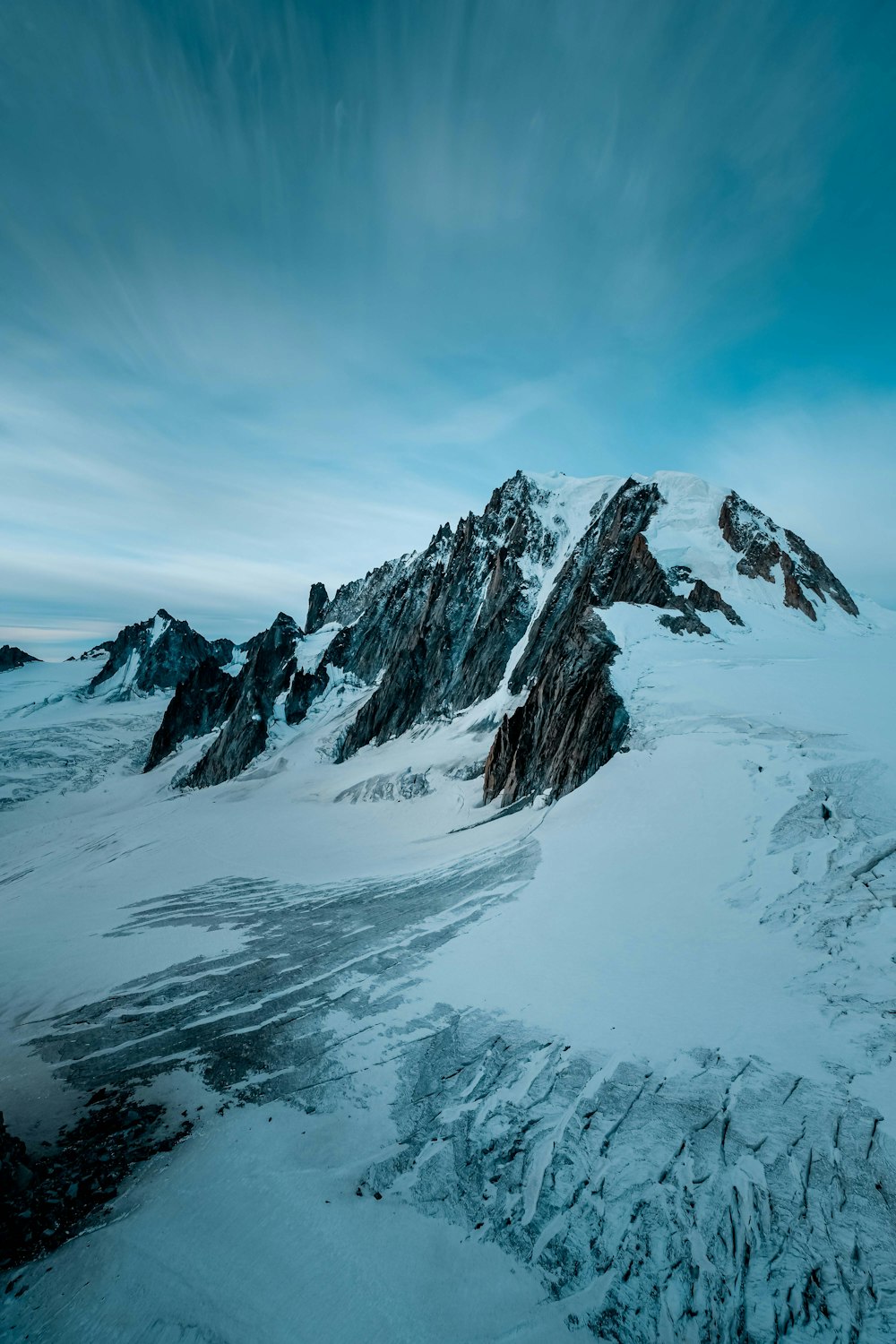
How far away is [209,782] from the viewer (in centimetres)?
7044

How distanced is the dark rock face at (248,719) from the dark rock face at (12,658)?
4093 inches

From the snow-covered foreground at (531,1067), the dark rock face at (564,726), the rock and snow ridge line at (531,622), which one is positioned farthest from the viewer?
the rock and snow ridge line at (531,622)

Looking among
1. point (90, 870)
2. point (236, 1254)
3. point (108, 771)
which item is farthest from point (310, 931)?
point (108, 771)

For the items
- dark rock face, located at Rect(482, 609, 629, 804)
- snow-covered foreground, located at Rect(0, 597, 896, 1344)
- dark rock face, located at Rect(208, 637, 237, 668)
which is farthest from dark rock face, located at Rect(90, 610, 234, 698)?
snow-covered foreground, located at Rect(0, 597, 896, 1344)

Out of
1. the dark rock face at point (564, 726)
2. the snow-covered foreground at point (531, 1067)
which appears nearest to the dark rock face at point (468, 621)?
the dark rock face at point (564, 726)

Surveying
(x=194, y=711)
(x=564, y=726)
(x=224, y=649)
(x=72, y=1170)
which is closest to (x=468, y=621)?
(x=564, y=726)

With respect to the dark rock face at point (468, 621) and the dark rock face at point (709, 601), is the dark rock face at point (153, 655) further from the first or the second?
the dark rock face at point (709, 601)

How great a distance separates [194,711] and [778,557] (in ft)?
291

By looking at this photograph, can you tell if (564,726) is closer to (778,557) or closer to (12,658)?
(778,557)

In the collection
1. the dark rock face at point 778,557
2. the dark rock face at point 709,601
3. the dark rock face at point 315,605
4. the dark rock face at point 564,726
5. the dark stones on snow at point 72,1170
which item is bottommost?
the dark stones on snow at point 72,1170

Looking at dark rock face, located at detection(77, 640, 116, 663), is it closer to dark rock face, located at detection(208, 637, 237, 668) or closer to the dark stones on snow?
dark rock face, located at detection(208, 637, 237, 668)

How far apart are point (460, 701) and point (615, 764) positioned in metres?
36.5

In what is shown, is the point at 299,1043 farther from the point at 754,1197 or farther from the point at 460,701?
the point at 460,701

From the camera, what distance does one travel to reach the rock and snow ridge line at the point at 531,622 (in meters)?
29.4
